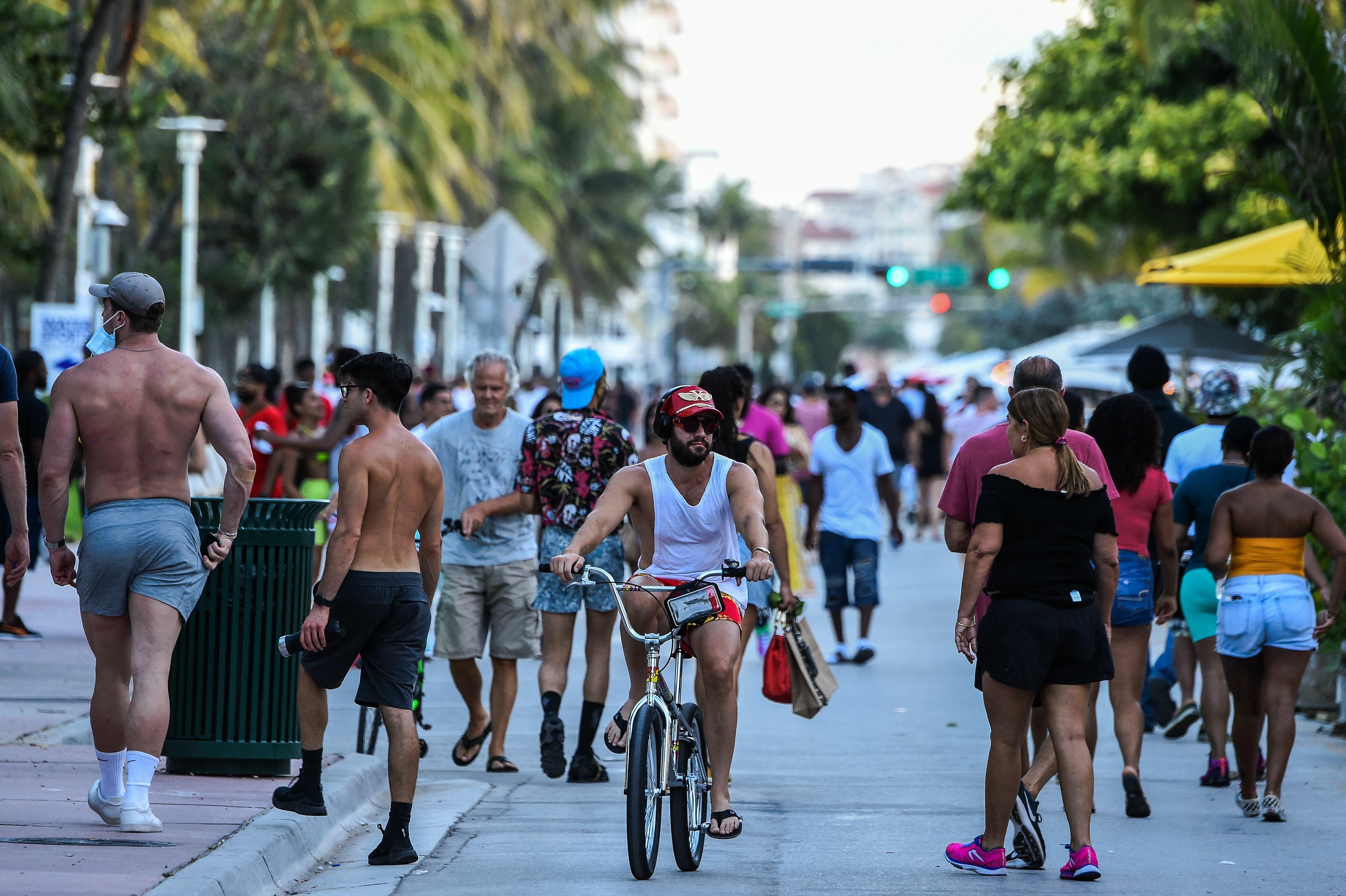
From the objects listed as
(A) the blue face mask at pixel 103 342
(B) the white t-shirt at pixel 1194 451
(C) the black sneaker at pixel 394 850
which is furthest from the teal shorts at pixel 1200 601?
(A) the blue face mask at pixel 103 342

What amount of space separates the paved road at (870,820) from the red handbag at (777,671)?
1.81 ft

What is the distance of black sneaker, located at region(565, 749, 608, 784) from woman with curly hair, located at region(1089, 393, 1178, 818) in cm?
243

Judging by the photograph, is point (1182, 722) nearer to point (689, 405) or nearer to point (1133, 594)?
point (1133, 594)

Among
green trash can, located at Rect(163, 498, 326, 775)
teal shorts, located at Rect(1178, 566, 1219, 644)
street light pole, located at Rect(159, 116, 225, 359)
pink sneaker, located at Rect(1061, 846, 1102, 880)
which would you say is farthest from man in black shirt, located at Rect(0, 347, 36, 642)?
street light pole, located at Rect(159, 116, 225, 359)

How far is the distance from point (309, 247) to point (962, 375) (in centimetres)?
1578

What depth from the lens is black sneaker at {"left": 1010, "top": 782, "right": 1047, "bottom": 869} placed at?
6910mm

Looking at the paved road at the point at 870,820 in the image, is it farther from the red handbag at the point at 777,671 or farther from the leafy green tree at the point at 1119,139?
the leafy green tree at the point at 1119,139

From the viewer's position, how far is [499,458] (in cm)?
895

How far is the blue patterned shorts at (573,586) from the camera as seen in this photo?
8.59 m

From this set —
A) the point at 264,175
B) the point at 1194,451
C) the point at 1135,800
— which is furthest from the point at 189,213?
the point at 1135,800

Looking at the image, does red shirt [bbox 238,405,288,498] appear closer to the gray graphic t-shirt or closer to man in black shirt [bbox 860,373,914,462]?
the gray graphic t-shirt

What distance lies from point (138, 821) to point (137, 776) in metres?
0.16

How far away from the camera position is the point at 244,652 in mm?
7535

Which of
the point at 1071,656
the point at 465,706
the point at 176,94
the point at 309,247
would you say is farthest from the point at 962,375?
the point at 1071,656
